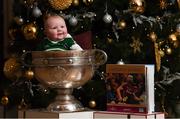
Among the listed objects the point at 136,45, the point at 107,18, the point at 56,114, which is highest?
the point at 107,18

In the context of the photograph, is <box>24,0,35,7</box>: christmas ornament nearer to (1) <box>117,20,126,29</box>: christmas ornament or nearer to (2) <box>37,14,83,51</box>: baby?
(2) <box>37,14,83,51</box>: baby

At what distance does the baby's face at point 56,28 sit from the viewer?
171 centimetres

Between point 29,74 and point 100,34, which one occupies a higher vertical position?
point 100,34

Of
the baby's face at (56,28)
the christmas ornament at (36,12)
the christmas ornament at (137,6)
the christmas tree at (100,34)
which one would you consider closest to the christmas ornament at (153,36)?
the christmas tree at (100,34)

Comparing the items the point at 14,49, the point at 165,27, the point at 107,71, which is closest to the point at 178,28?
the point at 165,27

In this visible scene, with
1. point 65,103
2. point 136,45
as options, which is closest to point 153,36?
point 136,45

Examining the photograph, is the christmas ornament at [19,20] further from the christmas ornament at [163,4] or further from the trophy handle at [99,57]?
the christmas ornament at [163,4]

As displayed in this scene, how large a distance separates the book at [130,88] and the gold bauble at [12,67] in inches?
16.2

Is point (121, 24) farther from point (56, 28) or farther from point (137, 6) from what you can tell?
point (56, 28)

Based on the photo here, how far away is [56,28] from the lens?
172 centimetres

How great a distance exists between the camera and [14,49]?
198cm

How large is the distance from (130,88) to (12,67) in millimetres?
532

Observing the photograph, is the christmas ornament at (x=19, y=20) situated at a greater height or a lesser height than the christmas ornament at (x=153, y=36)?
greater

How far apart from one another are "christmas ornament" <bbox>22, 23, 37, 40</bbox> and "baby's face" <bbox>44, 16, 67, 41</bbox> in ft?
0.47
